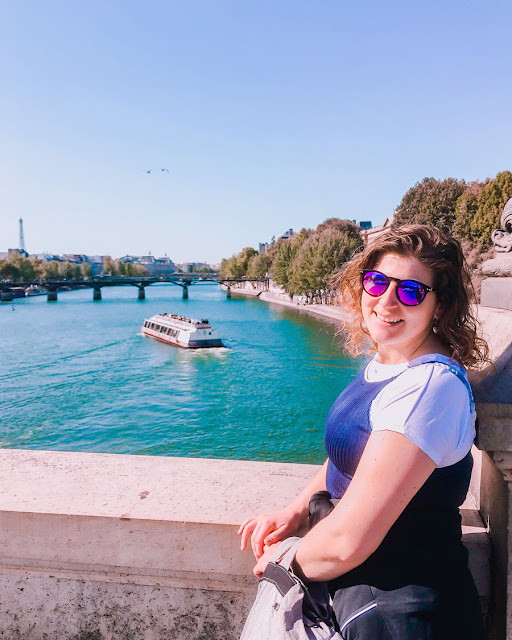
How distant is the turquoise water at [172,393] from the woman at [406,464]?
1422 centimetres

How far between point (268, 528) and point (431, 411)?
0.63 metres

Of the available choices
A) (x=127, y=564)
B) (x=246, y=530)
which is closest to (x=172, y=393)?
(x=127, y=564)

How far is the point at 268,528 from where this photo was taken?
141 centimetres

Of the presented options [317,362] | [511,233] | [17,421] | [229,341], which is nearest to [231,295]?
[229,341]

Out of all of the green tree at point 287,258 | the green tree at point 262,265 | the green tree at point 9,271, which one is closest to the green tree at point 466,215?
the green tree at point 287,258

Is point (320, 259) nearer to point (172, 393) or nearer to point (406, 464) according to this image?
point (172, 393)

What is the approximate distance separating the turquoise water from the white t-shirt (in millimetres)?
14392

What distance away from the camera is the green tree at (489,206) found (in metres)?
28.4

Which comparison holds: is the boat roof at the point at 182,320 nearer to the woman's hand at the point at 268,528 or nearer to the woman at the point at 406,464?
the woman's hand at the point at 268,528

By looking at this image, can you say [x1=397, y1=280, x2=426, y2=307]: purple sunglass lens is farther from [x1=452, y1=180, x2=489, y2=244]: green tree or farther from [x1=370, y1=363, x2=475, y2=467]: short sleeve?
[x1=452, y1=180, x2=489, y2=244]: green tree

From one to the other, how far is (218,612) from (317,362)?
26.5 m

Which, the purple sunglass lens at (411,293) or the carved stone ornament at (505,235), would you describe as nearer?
the purple sunglass lens at (411,293)

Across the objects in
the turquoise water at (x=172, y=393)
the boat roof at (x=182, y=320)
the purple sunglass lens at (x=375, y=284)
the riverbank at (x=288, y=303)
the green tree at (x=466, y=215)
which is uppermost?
the green tree at (x=466, y=215)

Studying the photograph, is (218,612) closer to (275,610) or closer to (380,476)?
(275,610)
